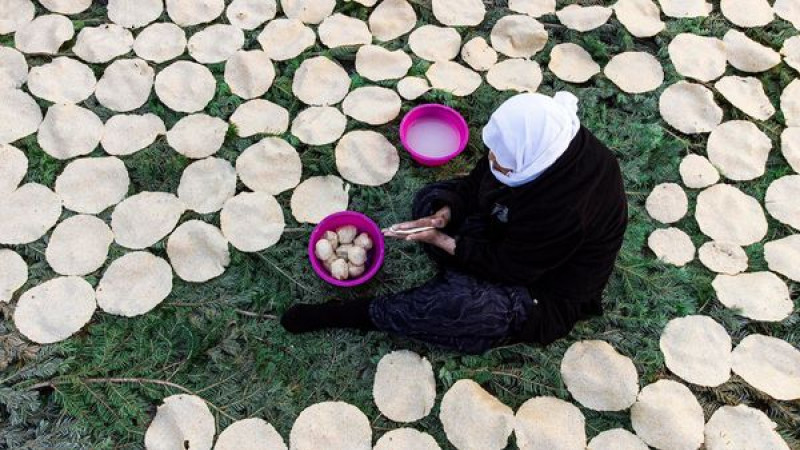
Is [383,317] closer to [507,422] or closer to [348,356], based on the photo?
[348,356]

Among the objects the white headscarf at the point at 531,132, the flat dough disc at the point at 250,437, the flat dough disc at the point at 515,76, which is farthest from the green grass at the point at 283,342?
the white headscarf at the point at 531,132

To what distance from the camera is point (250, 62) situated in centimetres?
190

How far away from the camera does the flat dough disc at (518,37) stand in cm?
200

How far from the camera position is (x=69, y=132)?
1.78 meters

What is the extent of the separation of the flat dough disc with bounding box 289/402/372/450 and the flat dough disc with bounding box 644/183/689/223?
99cm

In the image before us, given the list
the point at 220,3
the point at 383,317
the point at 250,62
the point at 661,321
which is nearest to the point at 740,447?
the point at 661,321

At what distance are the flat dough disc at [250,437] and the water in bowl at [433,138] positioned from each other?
87 cm

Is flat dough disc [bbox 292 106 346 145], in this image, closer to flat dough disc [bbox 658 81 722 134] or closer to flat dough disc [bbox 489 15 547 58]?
flat dough disc [bbox 489 15 547 58]

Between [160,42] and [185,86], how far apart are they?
0.20 meters

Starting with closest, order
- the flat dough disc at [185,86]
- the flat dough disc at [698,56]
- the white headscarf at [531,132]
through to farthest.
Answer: the white headscarf at [531,132] < the flat dough disc at [185,86] < the flat dough disc at [698,56]

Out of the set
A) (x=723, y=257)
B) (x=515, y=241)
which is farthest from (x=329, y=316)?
(x=723, y=257)

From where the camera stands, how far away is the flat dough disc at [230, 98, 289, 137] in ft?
5.97

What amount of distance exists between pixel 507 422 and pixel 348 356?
0.42 meters

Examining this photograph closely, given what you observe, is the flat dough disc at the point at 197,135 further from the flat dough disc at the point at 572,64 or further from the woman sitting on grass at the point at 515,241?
the flat dough disc at the point at 572,64
